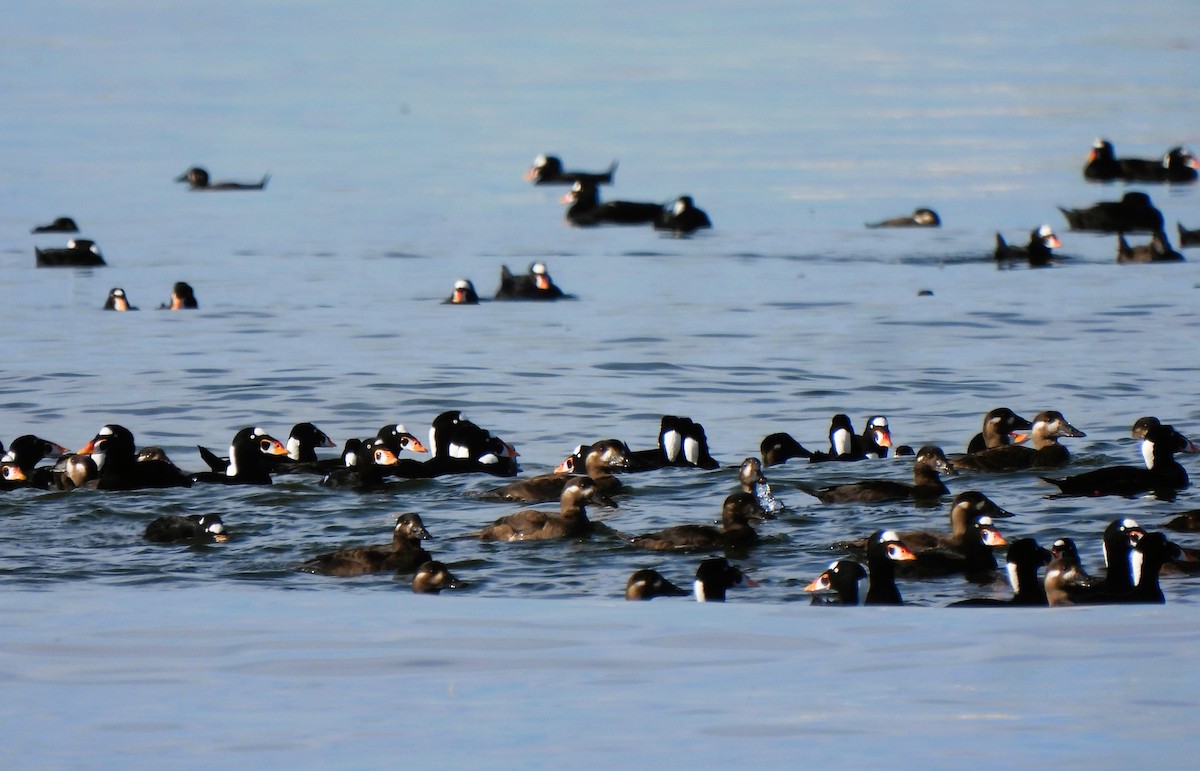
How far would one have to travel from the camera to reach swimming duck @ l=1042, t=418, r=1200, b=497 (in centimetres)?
1454

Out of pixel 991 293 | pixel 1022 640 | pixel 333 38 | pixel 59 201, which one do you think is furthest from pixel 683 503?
pixel 333 38

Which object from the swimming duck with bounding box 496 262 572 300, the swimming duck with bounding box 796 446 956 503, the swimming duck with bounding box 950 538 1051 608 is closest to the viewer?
the swimming duck with bounding box 950 538 1051 608

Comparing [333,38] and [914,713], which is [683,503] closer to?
[914,713]

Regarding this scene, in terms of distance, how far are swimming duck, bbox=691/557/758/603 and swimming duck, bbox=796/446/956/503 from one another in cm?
302

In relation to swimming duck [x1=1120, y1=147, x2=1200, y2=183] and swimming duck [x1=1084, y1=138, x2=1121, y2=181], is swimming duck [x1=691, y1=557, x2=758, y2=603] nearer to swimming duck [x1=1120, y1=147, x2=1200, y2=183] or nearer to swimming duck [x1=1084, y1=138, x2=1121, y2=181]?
swimming duck [x1=1084, y1=138, x2=1121, y2=181]

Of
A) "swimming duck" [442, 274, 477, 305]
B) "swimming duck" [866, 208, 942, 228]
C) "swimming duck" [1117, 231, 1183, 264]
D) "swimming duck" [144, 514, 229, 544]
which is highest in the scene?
"swimming duck" [866, 208, 942, 228]

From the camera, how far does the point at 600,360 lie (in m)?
21.9

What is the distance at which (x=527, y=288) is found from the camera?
86.9 feet

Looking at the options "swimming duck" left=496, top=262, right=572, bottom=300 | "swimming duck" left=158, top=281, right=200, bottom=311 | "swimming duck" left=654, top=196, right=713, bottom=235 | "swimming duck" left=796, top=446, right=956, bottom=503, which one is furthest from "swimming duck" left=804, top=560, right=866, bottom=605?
"swimming duck" left=654, top=196, right=713, bottom=235

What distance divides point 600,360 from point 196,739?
14.5 meters

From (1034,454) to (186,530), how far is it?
616cm

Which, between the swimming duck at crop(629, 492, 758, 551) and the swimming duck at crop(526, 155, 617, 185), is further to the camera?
the swimming duck at crop(526, 155, 617, 185)

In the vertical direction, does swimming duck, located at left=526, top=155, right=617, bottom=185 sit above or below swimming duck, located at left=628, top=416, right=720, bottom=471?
above

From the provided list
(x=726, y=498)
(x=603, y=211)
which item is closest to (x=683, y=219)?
(x=603, y=211)
